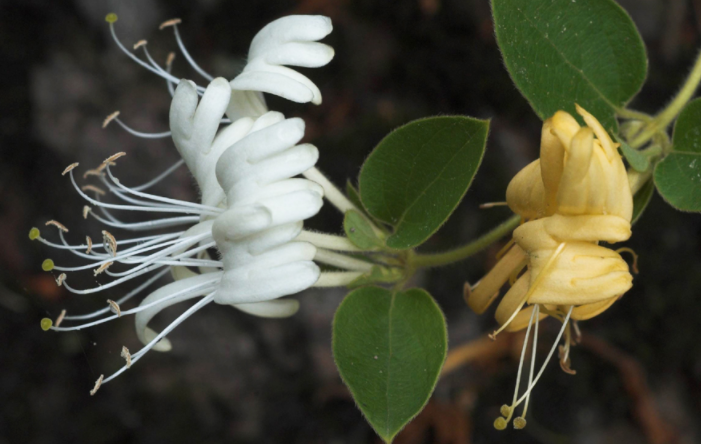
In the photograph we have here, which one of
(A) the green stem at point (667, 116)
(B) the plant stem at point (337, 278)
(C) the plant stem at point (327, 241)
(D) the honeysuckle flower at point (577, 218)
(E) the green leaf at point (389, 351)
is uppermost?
(D) the honeysuckle flower at point (577, 218)

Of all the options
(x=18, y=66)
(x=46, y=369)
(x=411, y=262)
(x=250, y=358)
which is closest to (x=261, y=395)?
(x=250, y=358)

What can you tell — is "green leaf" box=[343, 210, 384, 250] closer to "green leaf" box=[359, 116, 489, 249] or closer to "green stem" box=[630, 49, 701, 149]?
"green leaf" box=[359, 116, 489, 249]

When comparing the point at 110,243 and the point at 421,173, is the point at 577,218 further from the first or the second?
the point at 110,243

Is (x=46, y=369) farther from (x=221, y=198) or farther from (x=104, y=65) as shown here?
(x=221, y=198)

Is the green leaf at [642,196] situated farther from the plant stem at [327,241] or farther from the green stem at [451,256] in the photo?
the plant stem at [327,241]

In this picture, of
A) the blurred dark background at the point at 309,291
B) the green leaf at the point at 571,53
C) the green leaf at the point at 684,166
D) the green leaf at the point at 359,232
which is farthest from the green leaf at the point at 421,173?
the blurred dark background at the point at 309,291
